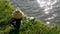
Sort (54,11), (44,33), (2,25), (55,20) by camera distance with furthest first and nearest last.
→ (54,11) < (55,20) < (2,25) < (44,33)

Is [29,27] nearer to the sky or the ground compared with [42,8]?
nearer to the sky

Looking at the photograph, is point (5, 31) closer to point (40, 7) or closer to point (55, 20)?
point (55, 20)

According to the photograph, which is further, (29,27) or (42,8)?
(42,8)

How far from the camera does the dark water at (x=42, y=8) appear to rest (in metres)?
10.2

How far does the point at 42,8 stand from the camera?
446 inches

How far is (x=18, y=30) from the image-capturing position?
8203 mm

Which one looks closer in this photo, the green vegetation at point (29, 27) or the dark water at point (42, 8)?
the green vegetation at point (29, 27)

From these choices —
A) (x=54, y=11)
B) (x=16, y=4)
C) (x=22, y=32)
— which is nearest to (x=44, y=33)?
(x=22, y=32)

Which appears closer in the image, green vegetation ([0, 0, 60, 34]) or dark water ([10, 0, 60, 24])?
green vegetation ([0, 0, 60, 34])

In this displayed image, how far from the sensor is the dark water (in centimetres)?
1023

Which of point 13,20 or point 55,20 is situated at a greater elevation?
point 13,20

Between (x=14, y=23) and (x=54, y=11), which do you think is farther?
(x=54, y=11)

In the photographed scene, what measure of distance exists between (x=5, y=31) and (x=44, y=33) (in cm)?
140

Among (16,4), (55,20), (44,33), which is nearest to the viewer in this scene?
(44,33)
